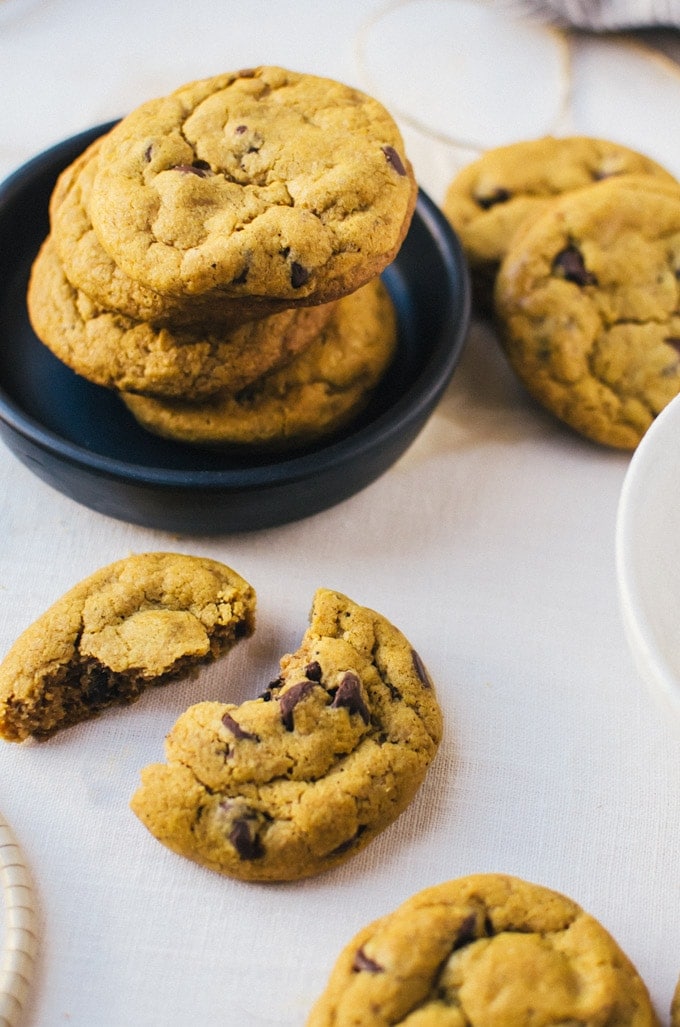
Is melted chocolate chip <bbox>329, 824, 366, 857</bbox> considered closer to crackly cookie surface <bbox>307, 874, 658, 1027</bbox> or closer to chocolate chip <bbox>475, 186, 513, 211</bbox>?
crackly cookie surface <bbox>307, 874, 658, 1027</bbox>

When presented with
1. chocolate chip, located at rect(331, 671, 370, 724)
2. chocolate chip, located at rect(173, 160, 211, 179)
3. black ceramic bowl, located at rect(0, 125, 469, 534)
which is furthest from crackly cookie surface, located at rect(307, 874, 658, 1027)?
chocolate chip, located at rect(173, 160, 211, 179)

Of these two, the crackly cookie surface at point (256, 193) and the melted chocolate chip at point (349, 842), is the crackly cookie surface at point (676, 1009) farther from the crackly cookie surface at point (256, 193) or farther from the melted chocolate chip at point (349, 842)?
the crackly cookie surface at point (256, 193)

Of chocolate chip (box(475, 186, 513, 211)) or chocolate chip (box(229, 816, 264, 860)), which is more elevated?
chocolate chip (box(475, 186, 513, 211))

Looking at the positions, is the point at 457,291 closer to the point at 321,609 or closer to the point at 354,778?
the point at 321,609

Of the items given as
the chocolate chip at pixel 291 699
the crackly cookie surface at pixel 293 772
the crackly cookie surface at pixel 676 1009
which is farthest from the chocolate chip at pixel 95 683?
the crackly cookie surface at pixel 676 1009

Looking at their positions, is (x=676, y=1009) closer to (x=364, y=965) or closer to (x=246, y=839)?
(x=364, y=965)

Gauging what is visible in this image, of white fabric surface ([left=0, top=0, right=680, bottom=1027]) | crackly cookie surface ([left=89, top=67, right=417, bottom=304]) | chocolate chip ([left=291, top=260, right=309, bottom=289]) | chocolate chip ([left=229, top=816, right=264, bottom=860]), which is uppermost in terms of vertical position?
crackly cookie surface ([left=89, top=67, right=417, bottom=304])
